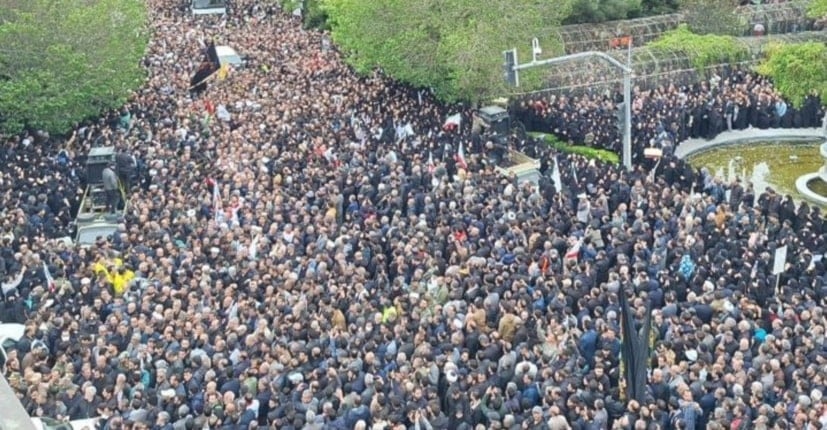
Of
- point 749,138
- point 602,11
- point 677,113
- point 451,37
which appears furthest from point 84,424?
point 602,11

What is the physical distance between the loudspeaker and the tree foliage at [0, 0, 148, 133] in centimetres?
525

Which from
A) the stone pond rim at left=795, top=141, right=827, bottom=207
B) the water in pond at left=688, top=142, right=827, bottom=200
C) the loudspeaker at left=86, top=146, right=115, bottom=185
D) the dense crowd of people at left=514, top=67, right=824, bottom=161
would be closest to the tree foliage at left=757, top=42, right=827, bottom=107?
the stone pond rim at left=795, top=141, right=827, bottom=207

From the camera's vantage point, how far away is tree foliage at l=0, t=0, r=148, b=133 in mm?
35406

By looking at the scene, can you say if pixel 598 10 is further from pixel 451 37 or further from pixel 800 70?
pixel 800 70

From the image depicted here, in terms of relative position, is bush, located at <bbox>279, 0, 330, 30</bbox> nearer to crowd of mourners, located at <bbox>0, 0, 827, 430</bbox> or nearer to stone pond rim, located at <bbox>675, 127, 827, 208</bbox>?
crowd of mourners, located at <bbox>0, 0, 827, 430</bbox>

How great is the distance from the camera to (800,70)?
30.4 m

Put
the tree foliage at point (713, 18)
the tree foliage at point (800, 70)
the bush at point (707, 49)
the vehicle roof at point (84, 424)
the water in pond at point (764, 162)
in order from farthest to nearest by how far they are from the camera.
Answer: the tree foliage at point (713, 18), the bush at point (707, 49), the water in pond at point (764, 162), the tree foliage at point (800, 70), the vehicle roof at point (84, 424)

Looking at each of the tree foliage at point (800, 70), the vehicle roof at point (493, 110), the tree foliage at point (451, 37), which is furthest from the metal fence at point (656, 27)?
the tree foliage at point (800, 70)

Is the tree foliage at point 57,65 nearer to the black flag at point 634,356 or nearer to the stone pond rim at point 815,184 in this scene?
the stone pond rim at point 815,184

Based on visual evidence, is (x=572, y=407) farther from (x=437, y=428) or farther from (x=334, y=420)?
(x=334, y=420)

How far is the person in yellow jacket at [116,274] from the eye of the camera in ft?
76.8

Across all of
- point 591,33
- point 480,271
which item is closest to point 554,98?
point 591,33

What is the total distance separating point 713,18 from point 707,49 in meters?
6.70

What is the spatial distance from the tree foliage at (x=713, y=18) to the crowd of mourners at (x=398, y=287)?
13438 mm
